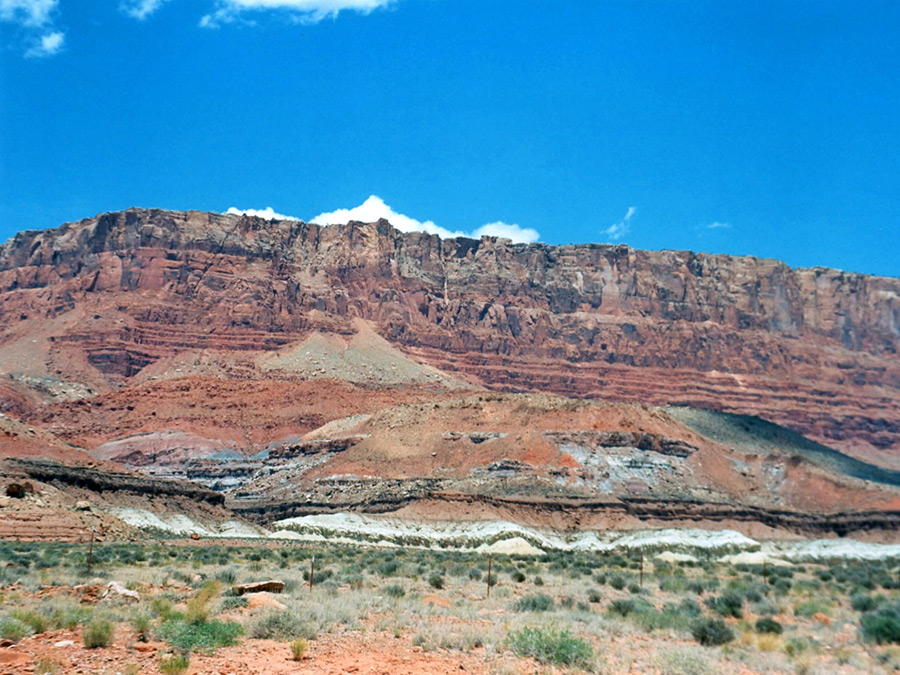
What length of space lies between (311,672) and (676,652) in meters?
6.84

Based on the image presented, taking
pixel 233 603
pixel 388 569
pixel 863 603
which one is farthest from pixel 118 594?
pixel 863 603

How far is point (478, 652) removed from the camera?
16469 mm

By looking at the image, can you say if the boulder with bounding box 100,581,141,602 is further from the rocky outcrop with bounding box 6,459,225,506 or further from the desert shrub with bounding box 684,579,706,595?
the rocky outcrop with bounding box 6,459,225,506

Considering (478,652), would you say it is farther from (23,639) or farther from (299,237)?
(299,237)

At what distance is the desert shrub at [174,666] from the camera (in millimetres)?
13383

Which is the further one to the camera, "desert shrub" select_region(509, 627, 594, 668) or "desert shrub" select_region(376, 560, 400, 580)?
"desert shrub" select_region(376, 560, 400, 580)

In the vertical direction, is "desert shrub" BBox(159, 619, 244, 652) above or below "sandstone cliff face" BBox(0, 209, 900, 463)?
below

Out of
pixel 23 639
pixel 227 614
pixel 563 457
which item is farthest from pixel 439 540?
pixel 23 639

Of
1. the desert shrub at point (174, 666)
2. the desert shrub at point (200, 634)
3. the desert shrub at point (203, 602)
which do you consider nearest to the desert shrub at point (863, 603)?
the desert shrub at point (200, 634)

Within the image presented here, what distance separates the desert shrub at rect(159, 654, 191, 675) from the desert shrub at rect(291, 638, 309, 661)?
1753 mm

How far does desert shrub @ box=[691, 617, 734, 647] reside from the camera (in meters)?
18.6

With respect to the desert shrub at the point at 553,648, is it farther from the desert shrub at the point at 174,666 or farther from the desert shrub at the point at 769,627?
the desert shrub at the point at 174,666

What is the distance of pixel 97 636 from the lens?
49.5ft

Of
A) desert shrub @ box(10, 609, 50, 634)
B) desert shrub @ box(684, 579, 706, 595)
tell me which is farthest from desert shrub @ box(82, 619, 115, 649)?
desert shrub @ box(684, 579, 706, 595)
